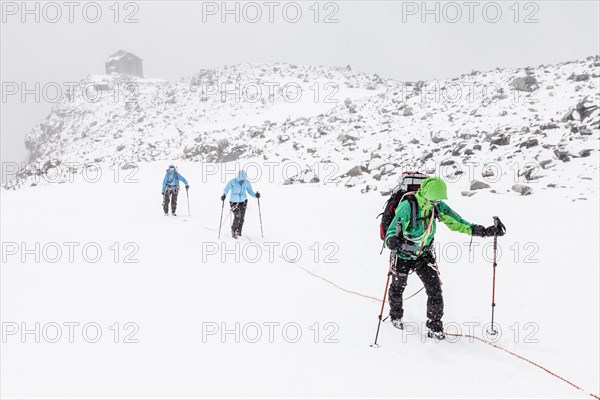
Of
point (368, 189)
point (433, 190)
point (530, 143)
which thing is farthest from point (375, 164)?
point (433, 190)

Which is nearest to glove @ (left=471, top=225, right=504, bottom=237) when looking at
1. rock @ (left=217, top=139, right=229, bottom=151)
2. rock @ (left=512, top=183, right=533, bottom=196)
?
rock @ (left=512, top=183, right=533, bottom=196)

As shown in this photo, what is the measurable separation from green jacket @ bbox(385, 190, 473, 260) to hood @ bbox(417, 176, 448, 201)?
0.32ft

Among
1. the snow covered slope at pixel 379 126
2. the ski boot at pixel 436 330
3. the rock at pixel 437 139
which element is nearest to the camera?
the ski boot at pixel 436 330

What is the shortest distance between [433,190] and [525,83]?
25.2 m

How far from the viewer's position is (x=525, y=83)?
24.7 metres

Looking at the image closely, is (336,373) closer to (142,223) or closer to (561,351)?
(561,351)

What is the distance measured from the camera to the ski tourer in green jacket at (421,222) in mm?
4824

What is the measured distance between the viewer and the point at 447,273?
7977 mm

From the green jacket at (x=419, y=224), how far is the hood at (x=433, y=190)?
10 cm

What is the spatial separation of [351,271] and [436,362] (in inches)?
153

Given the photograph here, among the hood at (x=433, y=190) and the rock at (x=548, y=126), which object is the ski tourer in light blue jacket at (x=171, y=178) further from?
the rock at (x=548, y=126)

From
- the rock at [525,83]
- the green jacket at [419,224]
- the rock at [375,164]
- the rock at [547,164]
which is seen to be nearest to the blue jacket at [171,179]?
the rock at [375,164]

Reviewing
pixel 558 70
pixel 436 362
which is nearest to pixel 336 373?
pixel 436 362

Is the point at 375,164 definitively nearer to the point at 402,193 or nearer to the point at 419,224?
the point at 402,193
